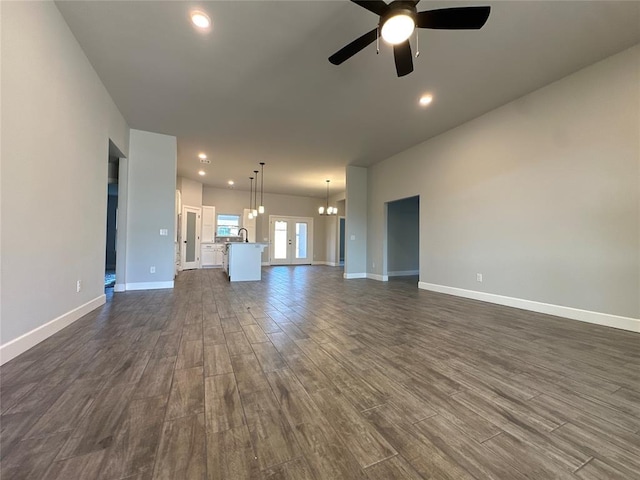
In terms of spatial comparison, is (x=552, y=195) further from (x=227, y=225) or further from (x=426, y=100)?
(x=227, y=225)

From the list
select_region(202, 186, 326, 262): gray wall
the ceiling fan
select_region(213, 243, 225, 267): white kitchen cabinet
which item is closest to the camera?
the ceiling fan

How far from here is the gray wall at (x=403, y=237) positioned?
301 inches

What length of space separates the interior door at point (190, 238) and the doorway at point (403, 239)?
6.25 meters

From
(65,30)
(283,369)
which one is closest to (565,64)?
(283,369)

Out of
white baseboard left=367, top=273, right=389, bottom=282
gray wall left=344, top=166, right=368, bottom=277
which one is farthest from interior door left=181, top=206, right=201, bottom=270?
white baseboard left=367, top=273, right=389, bottom=282

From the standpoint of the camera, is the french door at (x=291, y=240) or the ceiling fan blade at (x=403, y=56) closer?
the ceiling fan blade at (x=403, y=56)

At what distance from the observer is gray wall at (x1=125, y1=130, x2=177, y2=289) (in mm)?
4684

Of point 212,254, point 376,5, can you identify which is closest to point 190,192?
point 212,254

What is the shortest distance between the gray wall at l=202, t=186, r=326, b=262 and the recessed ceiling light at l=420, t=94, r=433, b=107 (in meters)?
7.36

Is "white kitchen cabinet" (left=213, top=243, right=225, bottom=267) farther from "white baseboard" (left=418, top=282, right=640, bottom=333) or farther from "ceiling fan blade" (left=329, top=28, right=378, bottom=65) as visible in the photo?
"ceiling fan blade" (left=329, top=28, right=378, bottom=65)

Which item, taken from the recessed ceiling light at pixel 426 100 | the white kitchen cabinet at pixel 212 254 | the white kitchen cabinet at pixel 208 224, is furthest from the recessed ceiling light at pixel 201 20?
the white kitchen cabinet at pixel 212 254

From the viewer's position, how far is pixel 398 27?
1850 mm

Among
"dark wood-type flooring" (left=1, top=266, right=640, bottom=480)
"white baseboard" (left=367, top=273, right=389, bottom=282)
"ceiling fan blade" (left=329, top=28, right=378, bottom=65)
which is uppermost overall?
"ceiling fan blade" (left=329, top=28, right=378, bottom=65)

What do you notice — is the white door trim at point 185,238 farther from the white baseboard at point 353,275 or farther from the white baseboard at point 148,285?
the white baseboard at point 353,275
